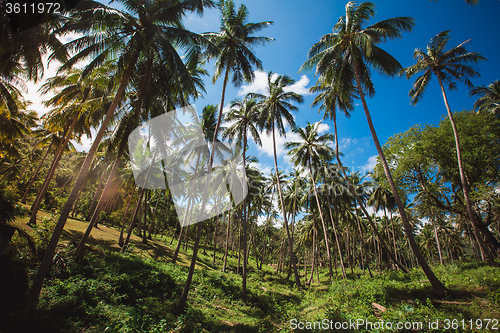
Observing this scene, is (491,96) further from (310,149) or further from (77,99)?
(77,99)

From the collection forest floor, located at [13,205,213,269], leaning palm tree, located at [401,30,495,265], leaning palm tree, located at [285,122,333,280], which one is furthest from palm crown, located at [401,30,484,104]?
Answer: forest floor, located at [13,205,213,269]

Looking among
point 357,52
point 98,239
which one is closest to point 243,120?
point 357,52

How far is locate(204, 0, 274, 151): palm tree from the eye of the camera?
484 inches

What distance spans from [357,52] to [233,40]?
24.4 feet

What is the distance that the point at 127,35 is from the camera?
882 centimetres

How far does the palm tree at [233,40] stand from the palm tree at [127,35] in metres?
2.98

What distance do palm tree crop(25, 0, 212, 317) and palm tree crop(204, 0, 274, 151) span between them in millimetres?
2979

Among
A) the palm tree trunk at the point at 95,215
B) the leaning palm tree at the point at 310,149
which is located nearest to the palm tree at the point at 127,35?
the palm tree trunk at the point at 95,215

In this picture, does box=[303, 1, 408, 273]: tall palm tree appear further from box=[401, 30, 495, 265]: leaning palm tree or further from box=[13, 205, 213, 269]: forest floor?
box=[13, 205, 213, 269]: forest floor

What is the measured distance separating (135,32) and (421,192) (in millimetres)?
18933

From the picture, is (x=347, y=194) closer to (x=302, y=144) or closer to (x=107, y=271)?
(x=302, y=144)

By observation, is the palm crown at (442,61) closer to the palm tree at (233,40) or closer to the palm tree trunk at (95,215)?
the palm tree at (233,40)

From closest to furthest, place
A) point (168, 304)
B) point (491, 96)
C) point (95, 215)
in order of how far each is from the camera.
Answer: point (168, 304), point (95, 215), point (491, 96)

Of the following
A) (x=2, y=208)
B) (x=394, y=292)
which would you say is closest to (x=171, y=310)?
(x=2, y=208)
